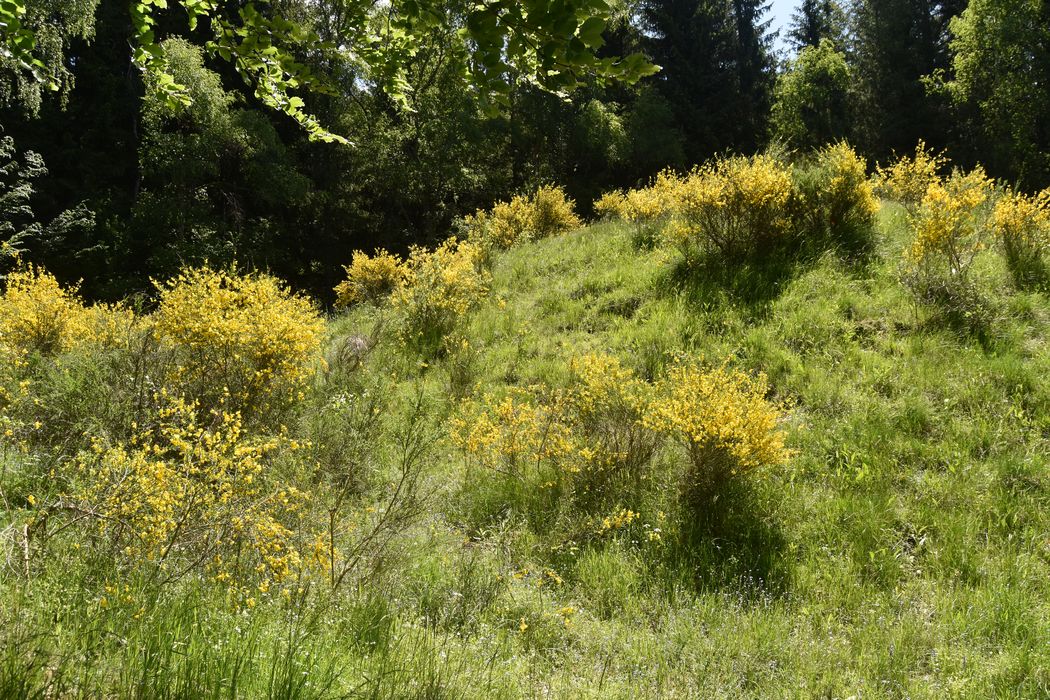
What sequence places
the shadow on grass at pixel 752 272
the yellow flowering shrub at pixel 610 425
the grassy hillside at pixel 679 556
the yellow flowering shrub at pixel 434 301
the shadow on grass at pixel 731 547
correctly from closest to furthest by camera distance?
the grassy hillside at pixel 679 556 → the shadow on grass at pixel 731 547 → the yellow flowering shrub at pixel 610 425 → the shadow on grass at pixel 752 272 → the yellow flowering shrub at pixel 434 301

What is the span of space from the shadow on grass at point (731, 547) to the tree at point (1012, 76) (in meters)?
19.7

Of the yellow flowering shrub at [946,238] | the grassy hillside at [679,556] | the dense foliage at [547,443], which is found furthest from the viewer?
the yellow flowering shrub at [946,238]

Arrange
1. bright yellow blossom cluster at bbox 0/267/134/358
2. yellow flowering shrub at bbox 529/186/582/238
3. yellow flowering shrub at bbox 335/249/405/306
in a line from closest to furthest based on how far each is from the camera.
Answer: bright yellow blossom cluster at bbox 0/267/134/358 < yellow flowering shrub at bbox 335/249/405/306 < yellow flowering shrub at bbox 529/186/582/238

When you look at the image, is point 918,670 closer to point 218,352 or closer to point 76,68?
point 218,352

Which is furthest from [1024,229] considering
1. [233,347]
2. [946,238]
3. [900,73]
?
[900,73]

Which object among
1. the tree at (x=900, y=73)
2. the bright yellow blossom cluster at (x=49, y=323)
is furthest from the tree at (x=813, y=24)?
the bright yellow blossom cluster at (x=49, y=323)

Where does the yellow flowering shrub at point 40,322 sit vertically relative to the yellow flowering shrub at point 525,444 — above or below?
above

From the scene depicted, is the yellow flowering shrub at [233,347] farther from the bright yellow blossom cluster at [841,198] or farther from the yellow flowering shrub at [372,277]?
the bright yellow blossom cluster at [841,198]

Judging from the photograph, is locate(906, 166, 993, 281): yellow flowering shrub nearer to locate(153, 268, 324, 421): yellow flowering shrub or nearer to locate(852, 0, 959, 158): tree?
locate(153, 268, 324, 421): yellow flowering shrub

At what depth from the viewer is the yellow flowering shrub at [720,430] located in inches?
143

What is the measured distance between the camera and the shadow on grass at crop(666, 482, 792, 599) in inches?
125

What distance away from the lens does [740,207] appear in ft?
22.0

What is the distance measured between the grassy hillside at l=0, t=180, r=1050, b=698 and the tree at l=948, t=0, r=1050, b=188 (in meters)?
17.7

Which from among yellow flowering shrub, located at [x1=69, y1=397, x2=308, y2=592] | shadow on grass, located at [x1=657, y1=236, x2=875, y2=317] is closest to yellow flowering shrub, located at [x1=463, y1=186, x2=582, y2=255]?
shadow on grass, located at [x1=657, y1=236, x2=875, y2=317]
